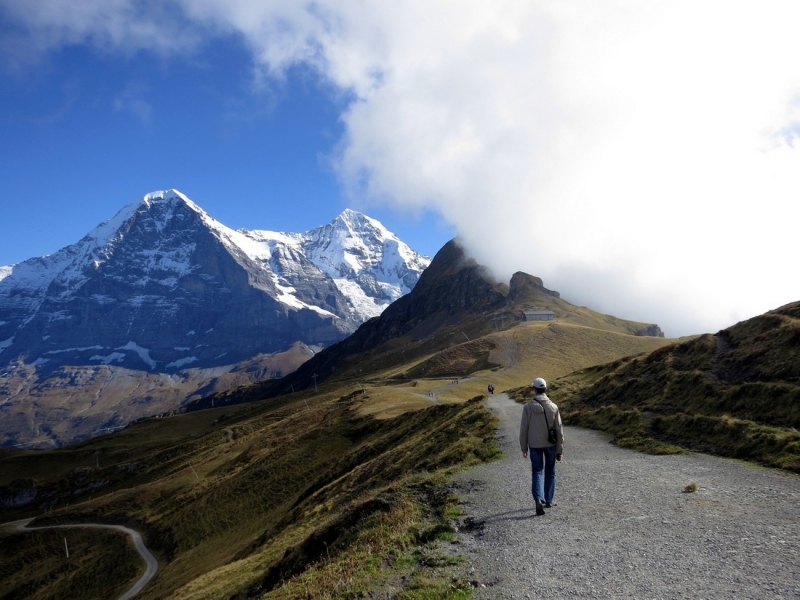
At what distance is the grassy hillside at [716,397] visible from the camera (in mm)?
19266

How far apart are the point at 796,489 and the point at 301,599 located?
41.9 ft

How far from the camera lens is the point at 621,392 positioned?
115 feet

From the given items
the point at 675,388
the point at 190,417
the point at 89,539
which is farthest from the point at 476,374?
the point at 190,417

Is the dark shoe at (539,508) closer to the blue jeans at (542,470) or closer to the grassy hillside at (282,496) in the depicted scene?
the blue jeans at (542,470)

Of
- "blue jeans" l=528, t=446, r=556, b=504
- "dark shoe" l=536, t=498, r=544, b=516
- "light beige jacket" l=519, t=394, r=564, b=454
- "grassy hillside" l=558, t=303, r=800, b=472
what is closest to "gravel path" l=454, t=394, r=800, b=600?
"dark shoe" l=536, t=498, r=544, b=516

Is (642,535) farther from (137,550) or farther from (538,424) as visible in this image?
(137,550)

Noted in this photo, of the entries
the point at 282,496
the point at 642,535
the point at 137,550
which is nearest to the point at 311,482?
the point at 282,496

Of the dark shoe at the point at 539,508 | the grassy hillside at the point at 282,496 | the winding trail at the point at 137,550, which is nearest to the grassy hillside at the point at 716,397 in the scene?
the grassy hillside at the point at 282,496

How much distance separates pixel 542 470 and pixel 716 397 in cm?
1582

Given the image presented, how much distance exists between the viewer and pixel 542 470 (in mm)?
14078

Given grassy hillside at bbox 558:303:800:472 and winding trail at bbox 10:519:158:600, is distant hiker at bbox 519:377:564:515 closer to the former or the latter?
grassy hillside at bbox 558:303:800:472

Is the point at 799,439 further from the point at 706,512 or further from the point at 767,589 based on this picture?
the point at 767,589

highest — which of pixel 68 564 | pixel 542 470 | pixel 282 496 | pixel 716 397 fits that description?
pixel 716 397

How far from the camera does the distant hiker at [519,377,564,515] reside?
13953mm
